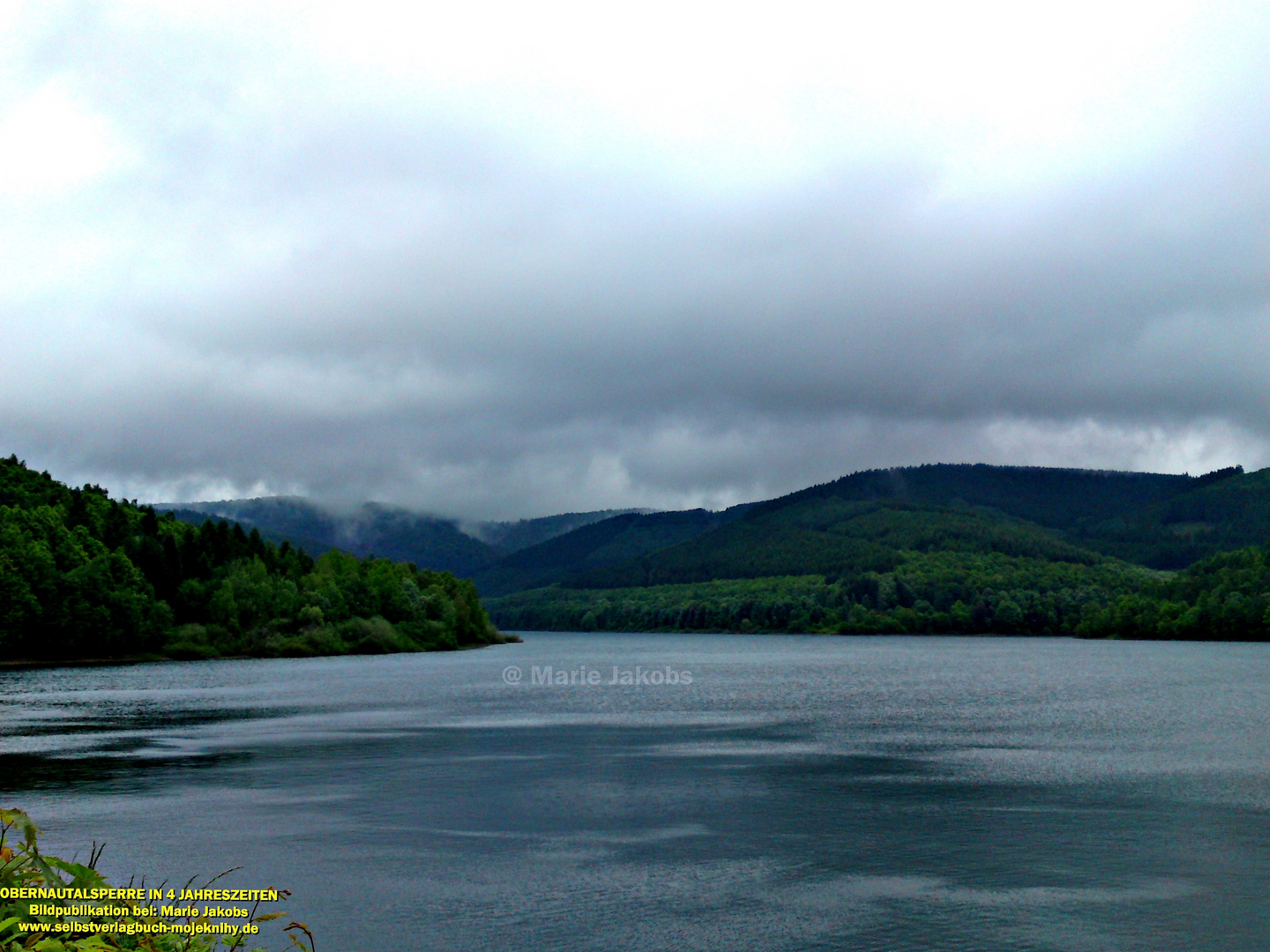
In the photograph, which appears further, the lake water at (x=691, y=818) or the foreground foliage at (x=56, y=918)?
the lake water at (x=691, y=818)

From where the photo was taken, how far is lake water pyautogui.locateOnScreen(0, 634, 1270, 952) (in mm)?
28250

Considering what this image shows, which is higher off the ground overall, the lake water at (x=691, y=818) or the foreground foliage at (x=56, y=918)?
the foreground foliage at (x=56, y=918)

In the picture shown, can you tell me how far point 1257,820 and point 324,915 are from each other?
113 ft

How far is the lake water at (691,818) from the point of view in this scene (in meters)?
28.2

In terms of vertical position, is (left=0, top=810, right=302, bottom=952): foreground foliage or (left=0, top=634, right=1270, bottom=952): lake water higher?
(left=0, top=810, right=302, bottom=952): foreground foliage

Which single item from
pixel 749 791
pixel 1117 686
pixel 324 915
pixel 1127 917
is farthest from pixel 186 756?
pixel 1117 686

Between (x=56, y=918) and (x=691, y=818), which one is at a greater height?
(x=56, y=918)

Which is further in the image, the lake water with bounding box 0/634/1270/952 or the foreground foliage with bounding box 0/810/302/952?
the lake water with bounding box 0/634/1270/952

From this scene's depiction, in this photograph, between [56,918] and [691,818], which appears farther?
[691,818]

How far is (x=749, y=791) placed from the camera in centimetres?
4797

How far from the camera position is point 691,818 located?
42094 millimetres

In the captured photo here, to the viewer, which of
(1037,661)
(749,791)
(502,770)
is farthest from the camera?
(1037,661)

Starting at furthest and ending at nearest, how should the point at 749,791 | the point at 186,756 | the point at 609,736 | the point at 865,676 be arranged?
the point at 865,676, the point at 609,736, the point at 186,756, the point at 749,791

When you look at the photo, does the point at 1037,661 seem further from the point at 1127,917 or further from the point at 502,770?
the point at 1127,917
